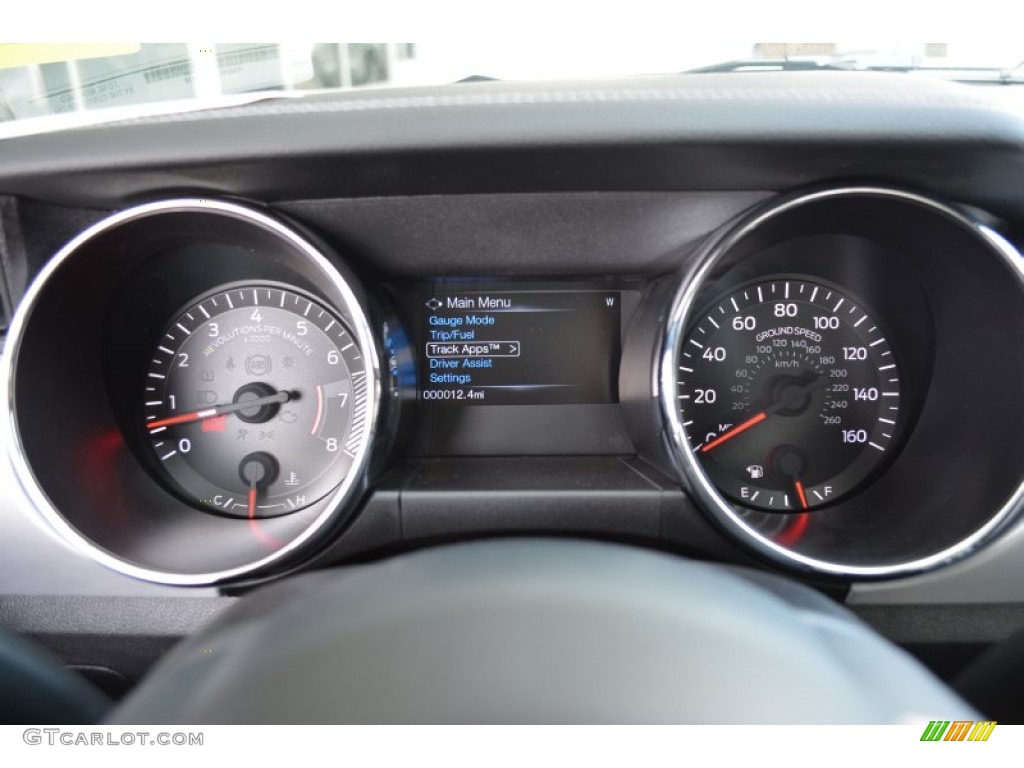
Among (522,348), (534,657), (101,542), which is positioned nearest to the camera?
(534,657)

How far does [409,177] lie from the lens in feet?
5.66

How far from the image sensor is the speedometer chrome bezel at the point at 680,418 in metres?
1.73

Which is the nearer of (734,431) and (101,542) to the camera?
(101,542)

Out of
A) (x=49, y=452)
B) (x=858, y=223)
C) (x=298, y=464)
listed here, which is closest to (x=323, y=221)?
(x=298, y=464)

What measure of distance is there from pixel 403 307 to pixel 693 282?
2.51 ft

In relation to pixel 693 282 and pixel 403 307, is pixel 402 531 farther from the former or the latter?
pixel 693 282

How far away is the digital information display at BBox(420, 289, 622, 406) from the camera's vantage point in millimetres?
2166

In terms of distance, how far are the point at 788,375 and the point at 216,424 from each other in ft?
4.92

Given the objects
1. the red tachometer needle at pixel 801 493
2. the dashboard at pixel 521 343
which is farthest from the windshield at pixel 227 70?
the red tachometer needle at pixel 801 493

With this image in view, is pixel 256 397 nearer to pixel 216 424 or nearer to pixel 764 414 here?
pixel 216 424

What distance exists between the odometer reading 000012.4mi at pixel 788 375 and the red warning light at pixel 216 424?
3.94 feet

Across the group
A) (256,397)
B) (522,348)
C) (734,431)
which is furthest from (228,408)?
(734,431)
